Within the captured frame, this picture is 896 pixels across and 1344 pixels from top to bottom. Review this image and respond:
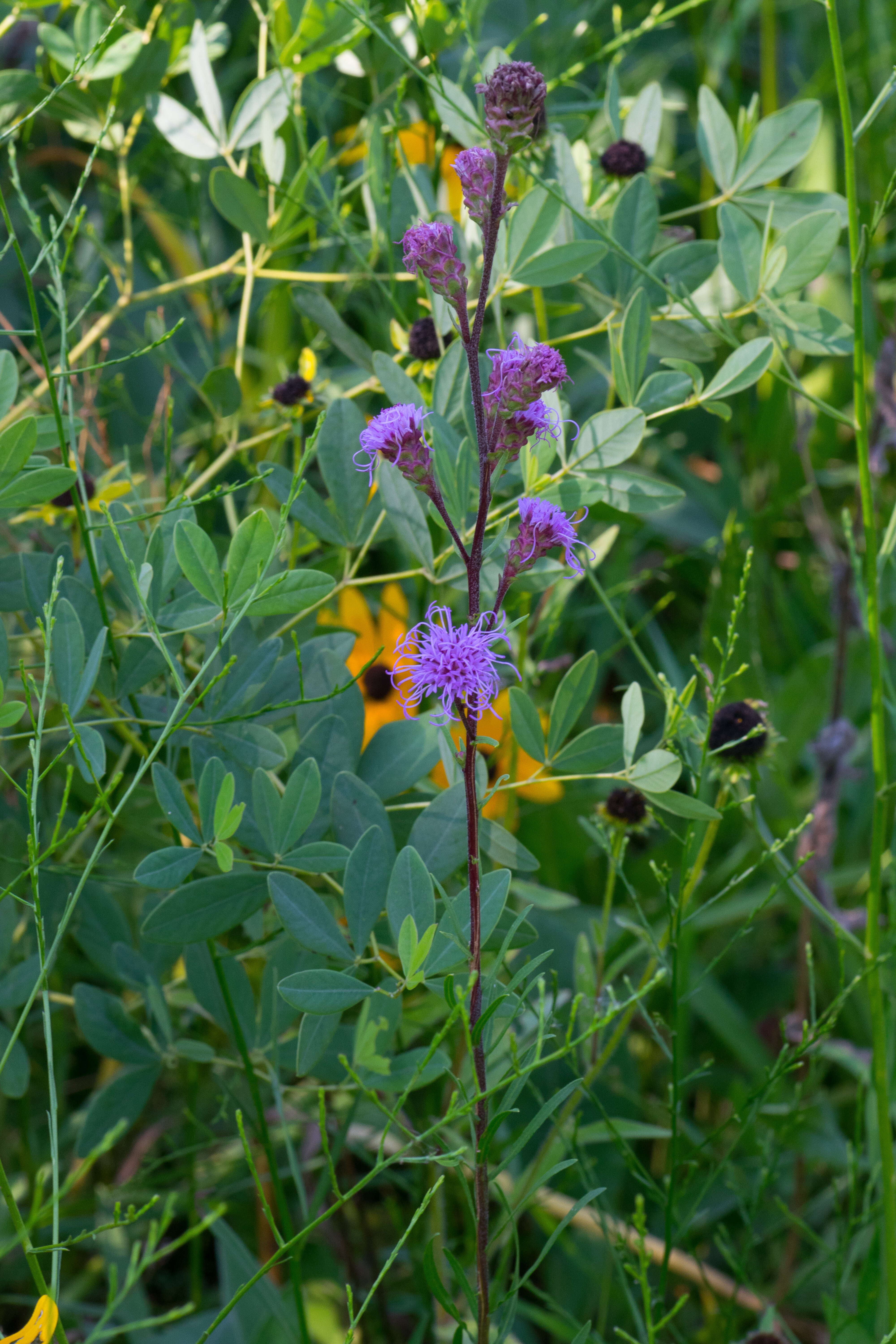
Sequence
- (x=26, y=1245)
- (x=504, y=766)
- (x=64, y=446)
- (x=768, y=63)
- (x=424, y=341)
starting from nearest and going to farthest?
(x=26, y=1245) → (x=64, y=446) → (x=424, y=341) → (x=504, y=766) → (x=768, y=63)

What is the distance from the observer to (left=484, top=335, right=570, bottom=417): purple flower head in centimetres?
33

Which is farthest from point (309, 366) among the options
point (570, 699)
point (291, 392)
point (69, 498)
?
point (570, 699)

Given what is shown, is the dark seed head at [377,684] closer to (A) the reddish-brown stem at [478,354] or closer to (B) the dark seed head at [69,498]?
(B) the dark seed head at [69,498]

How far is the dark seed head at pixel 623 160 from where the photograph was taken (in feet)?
1.96

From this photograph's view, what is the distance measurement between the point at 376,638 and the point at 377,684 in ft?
0.25

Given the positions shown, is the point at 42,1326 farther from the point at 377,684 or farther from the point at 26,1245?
the point at 377,684

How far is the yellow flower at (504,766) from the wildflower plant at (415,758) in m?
0.01

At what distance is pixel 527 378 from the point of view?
13.2 inches

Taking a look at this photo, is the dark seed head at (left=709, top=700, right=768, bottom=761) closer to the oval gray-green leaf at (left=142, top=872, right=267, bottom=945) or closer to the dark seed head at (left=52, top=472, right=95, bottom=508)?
the oval gray-green leaf at (left=142, top=872, right=267, bottom=945)

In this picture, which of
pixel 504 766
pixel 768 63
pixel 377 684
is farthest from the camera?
pixel 768 63

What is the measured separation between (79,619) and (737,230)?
0.35 meters

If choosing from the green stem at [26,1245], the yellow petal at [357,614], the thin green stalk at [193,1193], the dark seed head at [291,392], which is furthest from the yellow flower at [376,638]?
the green stem at [26,1245]

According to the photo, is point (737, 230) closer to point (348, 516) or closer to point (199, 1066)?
point (348, 516)

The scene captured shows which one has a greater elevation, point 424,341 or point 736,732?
point 424,341
